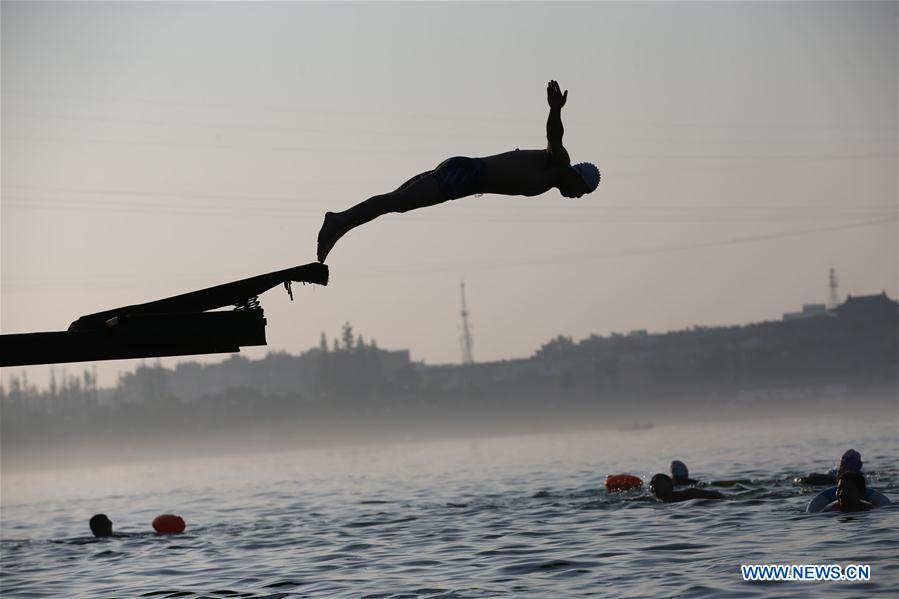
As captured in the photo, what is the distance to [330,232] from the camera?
11.0 meters

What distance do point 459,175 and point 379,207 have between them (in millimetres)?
748

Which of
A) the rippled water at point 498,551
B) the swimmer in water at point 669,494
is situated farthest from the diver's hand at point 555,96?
the swimmer in water at point 669,494

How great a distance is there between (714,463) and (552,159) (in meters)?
68.8

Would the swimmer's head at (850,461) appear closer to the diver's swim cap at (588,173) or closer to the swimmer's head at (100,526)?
the swimmer's head at (100,526)

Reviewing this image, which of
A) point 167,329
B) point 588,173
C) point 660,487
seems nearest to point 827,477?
point 660,487

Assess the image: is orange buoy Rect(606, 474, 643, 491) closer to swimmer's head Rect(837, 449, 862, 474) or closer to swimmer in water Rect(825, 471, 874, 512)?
swimmer's head Rect(837, 449, 862, 474)

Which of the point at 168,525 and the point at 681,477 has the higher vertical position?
the point at 168,525

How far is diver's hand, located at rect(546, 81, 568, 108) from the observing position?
10.5 m

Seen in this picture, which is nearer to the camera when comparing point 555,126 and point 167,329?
point 555,126

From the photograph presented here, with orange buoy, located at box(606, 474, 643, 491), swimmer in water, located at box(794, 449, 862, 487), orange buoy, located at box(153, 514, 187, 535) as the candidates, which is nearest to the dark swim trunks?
swimmer in water, located at box(794, 449, 862, 487)

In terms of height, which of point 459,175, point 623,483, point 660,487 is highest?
point 459,175

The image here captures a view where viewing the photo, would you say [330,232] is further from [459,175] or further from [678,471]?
[678,471]

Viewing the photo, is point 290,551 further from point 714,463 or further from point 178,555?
point 714,463

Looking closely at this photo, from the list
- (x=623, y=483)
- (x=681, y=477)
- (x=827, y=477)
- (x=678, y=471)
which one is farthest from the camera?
(x=678, y=471)
